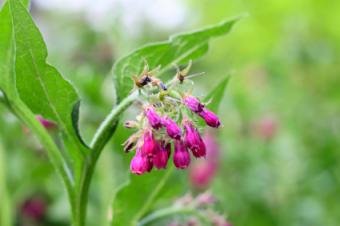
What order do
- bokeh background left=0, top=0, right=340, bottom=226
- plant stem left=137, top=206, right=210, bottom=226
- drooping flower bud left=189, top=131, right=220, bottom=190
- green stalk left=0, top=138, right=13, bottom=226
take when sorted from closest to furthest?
plant stem left=137, top=206, right=210, bottom=226
green stalk left=0, top=138, right=13, bottom=226
bokeh background left=0, top=0, right=340, bottom=226
drooping flower bud left=189, top=131, right=220, bottom=190

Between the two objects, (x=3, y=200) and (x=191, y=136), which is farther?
(x=3, y=200)

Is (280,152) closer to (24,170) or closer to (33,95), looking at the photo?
(24,170)

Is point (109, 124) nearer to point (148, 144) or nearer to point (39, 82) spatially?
point (148, 144)

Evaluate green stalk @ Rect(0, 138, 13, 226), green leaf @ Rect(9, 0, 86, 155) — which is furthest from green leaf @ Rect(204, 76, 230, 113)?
green stalk @ Rect(0, 138, 13, 226)

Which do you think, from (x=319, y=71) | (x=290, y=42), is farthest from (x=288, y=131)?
(x=319, y=71)

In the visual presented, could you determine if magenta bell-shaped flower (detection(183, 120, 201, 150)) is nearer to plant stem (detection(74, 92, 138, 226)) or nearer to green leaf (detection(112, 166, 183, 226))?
plant stem (detection(74, 92, 138, 226))

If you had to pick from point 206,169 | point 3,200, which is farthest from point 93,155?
point 206,169

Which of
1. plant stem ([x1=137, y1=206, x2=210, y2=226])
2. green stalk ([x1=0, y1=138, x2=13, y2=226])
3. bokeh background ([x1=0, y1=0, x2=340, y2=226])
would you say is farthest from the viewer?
bokeh background ([x1=0, y1=0, x2=340, y2=226])
